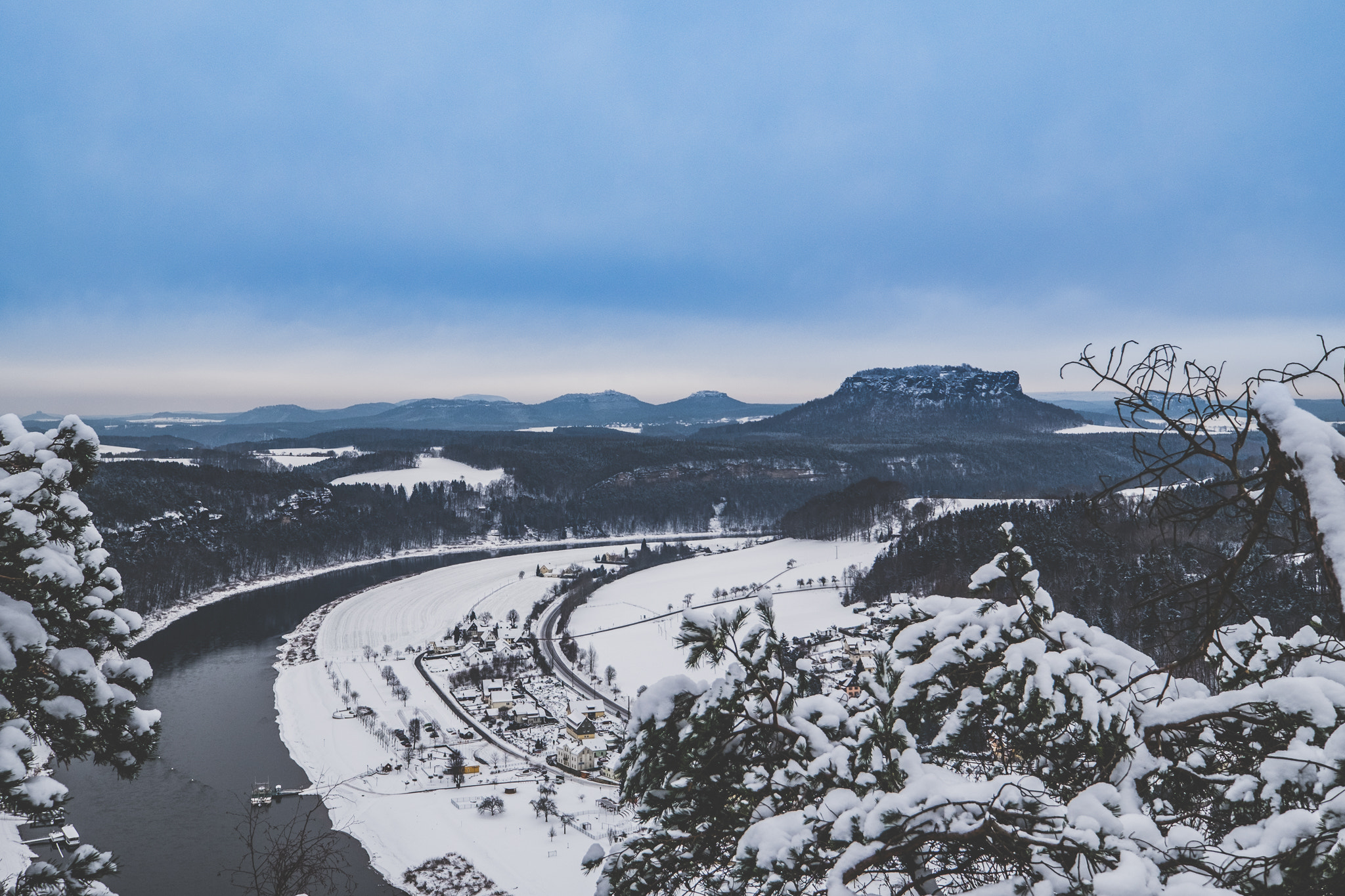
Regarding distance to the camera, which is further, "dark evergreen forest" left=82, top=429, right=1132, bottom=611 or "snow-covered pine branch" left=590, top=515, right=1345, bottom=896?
"dark evergreen forest" left=82, top=429, right=1132, bottom=611

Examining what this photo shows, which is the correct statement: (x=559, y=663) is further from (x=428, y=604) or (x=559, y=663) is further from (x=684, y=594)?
(x=428, y=604)

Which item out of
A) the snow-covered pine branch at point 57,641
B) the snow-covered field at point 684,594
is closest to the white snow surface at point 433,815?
the snow-covered field at point 684,594

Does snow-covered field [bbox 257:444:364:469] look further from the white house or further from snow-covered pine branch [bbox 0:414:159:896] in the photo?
snow-covered pine branch [bbox 0:414:159:896]

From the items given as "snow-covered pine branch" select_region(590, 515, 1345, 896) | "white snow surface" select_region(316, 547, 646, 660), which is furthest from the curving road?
"snow-covered pine branch" select_region(590, 515, 1345, 896)

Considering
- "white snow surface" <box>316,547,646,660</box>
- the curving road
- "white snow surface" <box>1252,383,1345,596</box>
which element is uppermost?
"white snow surface" <box>1252,383,1345,596</box>

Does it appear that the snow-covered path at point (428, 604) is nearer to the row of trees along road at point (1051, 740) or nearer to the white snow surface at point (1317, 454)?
the row of trees along road at point (1051, 740)

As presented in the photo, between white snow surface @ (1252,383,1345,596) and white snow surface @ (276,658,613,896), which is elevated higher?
white snow surface @ (1252,383,1345,596)

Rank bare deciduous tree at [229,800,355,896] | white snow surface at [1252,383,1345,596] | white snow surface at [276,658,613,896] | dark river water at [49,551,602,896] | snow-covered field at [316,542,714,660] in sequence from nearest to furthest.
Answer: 1. white snow surface at [1252,383,1345,596]
2. bare deciduous tree at [229,800,355,896]
3. white snow surface at [276,658,613,896]
4. dark river water at [49,551,602,896]
5. snow-covered field at [316,542,714,660]
